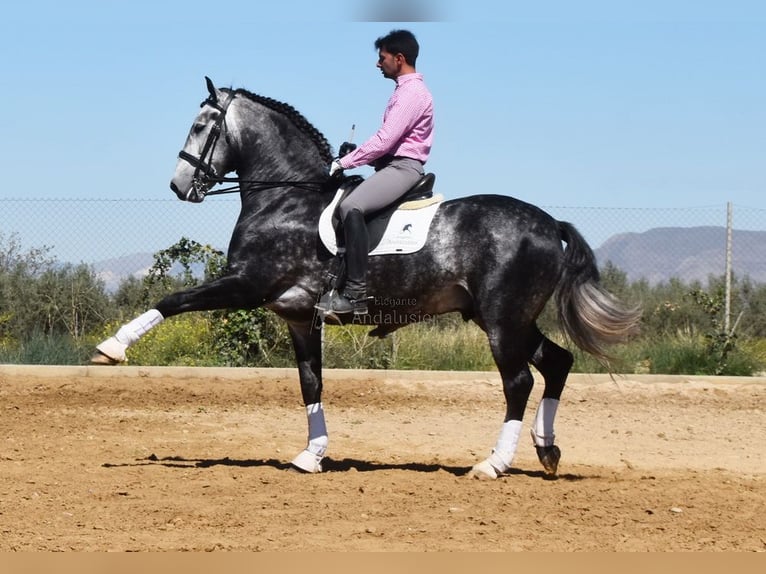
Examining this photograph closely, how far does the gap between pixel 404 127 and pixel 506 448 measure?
258cm

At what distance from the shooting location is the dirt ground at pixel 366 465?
645 centimetres

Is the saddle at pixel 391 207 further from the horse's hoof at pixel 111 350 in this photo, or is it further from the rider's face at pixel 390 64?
the horse's hoof at pixel 111 350

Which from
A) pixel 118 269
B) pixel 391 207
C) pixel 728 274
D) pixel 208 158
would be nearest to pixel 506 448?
pixel 391 207

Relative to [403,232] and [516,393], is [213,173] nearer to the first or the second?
[403,232]

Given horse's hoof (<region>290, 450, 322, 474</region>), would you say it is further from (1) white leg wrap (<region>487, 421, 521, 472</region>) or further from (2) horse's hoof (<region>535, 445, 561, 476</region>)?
(2) horse's hoof (<region>535, 445, 561, 476</region>)

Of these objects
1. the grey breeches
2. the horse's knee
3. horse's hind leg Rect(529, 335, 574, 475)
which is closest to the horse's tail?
horse's hind leg Rect(529, 335, 574, 475)

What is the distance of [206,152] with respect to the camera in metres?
8.93

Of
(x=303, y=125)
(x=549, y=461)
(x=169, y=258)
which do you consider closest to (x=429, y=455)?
(x=549, y=461)

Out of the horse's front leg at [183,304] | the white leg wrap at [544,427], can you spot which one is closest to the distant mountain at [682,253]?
the white leg wrap at [544,427]

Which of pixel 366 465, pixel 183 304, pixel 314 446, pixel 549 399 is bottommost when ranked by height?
pixel 366 465

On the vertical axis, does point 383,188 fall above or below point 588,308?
above

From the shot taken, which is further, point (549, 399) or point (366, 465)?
point (366, 465)

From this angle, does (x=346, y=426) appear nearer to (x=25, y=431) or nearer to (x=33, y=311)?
(x=25, y=431)

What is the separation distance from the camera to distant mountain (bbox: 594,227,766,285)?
18.0 meters
